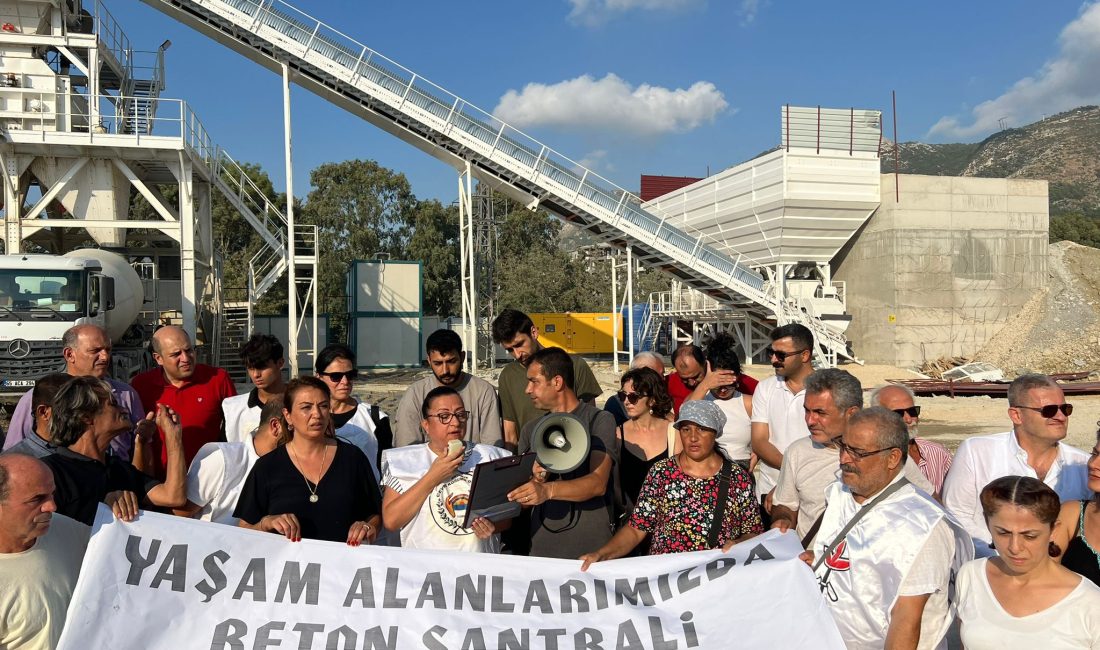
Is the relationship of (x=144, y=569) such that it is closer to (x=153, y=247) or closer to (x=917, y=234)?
(x=153, y=247)

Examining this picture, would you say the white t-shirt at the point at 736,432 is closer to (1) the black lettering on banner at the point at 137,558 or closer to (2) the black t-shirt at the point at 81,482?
(1) the black lettering on banner at the point at 137,558

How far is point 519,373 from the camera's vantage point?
19.5 feet

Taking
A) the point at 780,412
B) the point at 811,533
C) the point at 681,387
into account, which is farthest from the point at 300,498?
the point at 681,387

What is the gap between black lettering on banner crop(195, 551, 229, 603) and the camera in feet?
12.4

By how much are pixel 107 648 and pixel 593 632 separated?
214 centimetres

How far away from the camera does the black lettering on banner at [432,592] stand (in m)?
3.87

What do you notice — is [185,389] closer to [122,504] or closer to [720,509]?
[122,504]

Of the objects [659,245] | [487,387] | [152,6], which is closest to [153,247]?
[152,6]

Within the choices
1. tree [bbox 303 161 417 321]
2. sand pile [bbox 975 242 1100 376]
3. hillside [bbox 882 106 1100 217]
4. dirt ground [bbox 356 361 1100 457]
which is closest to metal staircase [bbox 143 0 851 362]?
dirt ground [bbox 356 361 1100 457]

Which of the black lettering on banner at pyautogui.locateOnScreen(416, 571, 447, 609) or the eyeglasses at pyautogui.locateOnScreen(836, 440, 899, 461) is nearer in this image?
the eyeglasses at pyautogui.locateOnScreen(836, 440, 899, 461)

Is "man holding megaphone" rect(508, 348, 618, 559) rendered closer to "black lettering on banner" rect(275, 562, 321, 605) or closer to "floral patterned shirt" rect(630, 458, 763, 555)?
"floral patterned shirt" rect(630, 458, 763, 555)

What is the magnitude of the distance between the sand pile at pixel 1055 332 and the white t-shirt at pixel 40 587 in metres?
31.0

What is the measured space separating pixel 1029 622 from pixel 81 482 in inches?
163

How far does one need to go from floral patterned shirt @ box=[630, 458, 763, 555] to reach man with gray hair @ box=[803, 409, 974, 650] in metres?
0.57
